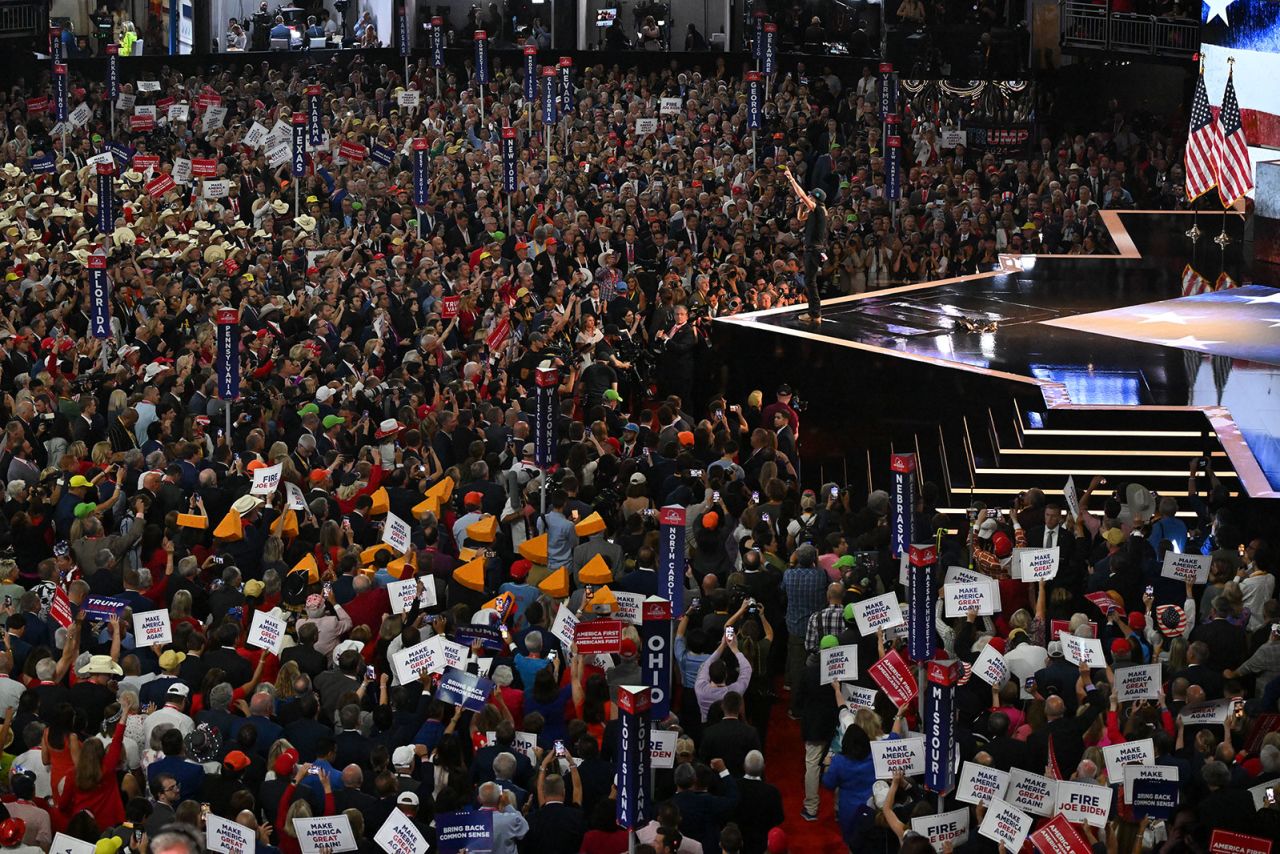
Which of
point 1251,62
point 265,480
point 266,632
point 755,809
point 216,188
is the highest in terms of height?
point 1251,62

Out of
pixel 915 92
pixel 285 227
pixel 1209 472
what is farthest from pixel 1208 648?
pixel 915 92

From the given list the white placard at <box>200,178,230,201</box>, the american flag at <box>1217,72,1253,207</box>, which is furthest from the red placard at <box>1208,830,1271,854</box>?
the american flag at <box>1217,72,1253,207</box>

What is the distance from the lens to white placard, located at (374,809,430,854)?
9.99 m

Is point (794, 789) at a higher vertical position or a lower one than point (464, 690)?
lower

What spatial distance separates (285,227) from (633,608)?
40.8ft

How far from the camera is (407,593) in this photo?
12883 mm

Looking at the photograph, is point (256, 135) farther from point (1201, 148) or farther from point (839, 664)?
point (839, 664)

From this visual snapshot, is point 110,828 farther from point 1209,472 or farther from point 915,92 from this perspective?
point 915,92

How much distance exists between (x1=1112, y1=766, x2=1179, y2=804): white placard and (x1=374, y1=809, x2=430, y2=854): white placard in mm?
4096

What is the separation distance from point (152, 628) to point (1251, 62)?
66.4ft

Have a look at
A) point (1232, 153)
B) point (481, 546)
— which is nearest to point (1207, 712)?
point (481, 546)

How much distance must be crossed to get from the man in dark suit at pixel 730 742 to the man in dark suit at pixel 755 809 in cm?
32

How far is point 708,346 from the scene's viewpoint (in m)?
21.8

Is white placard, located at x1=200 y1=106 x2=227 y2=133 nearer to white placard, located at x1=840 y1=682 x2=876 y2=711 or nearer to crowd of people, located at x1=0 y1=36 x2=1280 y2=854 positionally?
crowd of people, located at x1=0 y1=36 x2=1280 y2=854
